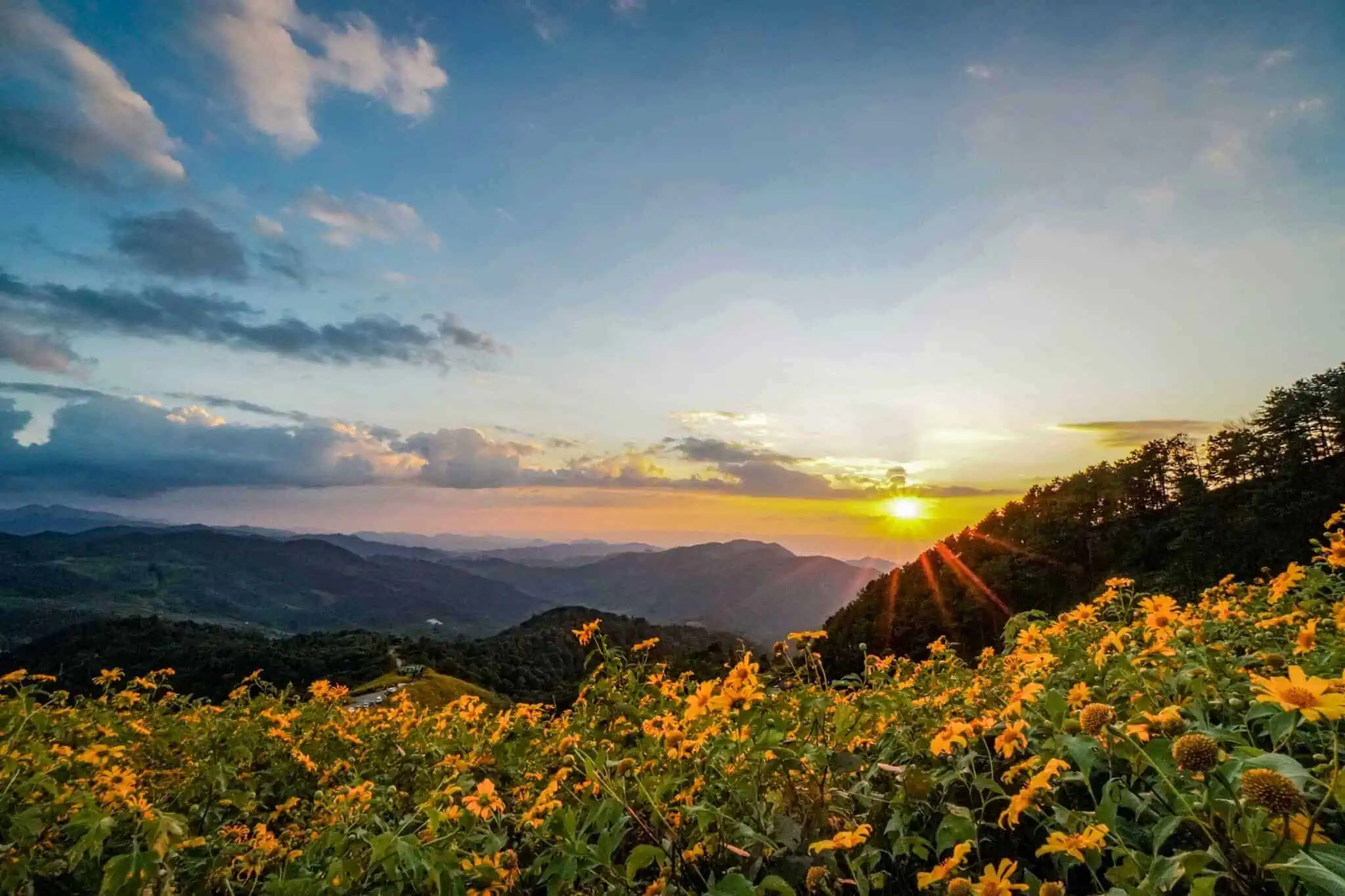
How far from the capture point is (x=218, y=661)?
230ft

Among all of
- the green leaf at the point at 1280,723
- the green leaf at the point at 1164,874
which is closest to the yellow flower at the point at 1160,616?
the green leaf at the point at 1280,723

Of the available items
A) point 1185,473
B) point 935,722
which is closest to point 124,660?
point 935,722

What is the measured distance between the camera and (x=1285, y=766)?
1.42 meters

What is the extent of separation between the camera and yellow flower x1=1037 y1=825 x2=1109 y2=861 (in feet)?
5.53

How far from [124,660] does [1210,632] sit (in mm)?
110506

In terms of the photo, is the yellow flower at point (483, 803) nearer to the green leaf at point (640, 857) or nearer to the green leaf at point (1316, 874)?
the green leaf at point (640, 857)

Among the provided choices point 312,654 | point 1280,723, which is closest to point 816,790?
point 1280,723

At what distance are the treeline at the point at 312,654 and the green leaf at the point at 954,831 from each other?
143 ft

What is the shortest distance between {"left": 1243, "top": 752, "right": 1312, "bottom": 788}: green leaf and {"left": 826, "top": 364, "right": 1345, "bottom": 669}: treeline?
4082 cm

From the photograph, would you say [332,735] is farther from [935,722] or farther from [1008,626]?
[1008,626]

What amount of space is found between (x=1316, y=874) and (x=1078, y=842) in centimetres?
66

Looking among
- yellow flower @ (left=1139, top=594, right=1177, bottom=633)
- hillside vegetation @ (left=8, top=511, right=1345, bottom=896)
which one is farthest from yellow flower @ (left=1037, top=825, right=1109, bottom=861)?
yellow flower @ (left=1139, top=594, right=1177, bottom=633)

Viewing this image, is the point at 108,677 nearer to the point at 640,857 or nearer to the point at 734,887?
the point at 640,857

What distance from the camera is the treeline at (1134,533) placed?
1656 inches
